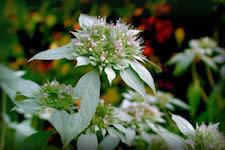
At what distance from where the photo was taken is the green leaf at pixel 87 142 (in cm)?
83

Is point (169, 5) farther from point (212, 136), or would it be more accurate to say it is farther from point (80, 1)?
point (212, 136)

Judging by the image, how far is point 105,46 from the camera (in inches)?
32.9

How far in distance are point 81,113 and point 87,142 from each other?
16cm

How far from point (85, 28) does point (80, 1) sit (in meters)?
1.65

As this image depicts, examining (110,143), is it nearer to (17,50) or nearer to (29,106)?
(29,106)

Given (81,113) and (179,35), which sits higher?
(179,35)

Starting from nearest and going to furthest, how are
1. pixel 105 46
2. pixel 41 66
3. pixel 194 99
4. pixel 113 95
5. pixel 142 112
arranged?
1. pixel 105 46
2. pixel 142 112
3. pixel 194 99
4. pixel 113 95
5. pixel 41 66

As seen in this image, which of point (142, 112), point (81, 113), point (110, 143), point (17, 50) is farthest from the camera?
point (17, 50)

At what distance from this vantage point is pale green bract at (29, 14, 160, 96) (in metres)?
0.79

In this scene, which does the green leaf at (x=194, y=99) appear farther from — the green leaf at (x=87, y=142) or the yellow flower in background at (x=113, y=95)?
the green leaf at (x=87, y=142)

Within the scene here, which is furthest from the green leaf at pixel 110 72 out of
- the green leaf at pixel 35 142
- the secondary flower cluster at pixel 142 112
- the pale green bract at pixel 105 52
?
the secondary flower cluster at pixel 142 112

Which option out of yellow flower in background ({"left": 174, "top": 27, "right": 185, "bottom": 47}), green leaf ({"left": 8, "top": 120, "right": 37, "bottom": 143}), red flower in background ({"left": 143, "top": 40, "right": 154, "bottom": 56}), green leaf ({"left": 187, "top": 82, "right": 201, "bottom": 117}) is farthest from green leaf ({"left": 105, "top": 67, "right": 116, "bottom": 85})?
yellow flower in background ({"left": 174, "top": 27, "right": 185, "bottom": 47})

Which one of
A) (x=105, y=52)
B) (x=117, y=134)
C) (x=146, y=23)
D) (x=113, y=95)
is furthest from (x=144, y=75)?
(x=146, y=23)

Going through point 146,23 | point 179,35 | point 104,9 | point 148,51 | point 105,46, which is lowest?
point 105,46
